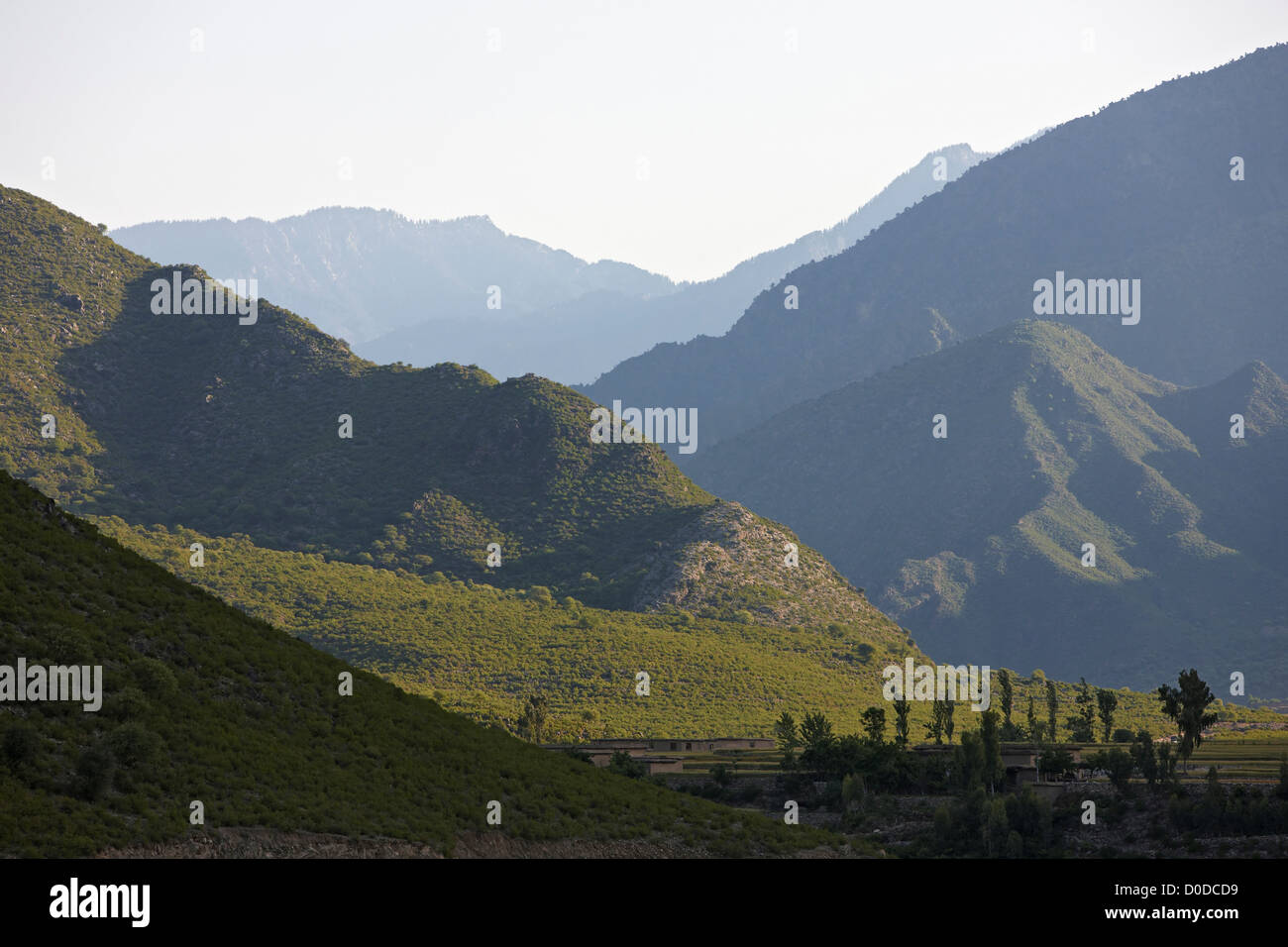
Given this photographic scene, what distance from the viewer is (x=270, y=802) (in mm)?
A: 38344

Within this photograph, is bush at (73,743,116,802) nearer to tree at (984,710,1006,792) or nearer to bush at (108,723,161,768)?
bush at (108,723,161,768)

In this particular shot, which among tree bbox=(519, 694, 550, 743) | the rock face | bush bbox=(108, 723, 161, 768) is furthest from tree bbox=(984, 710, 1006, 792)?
the rock face

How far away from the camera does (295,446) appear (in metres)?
Result: 147

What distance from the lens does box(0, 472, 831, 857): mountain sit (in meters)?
34.7

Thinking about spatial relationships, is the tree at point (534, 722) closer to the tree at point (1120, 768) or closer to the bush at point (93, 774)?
the tree at point (1120, 768)

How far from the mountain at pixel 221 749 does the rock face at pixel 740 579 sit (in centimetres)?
7749

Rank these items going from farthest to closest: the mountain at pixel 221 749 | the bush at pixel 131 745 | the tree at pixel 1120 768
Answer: the tree at pixel 1120 768
the bush at pixel 131 745
the mountain at pixel 221 749

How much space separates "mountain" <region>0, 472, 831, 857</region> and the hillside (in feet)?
269

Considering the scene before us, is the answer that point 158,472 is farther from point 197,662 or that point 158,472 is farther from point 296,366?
point 197,662

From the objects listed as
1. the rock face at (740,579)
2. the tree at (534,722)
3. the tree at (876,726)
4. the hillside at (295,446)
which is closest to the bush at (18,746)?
the tree at (876,726)

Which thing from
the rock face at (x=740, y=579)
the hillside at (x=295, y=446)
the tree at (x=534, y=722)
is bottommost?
the tree at (x=534, y=722)

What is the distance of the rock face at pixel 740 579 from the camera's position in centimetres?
13388
